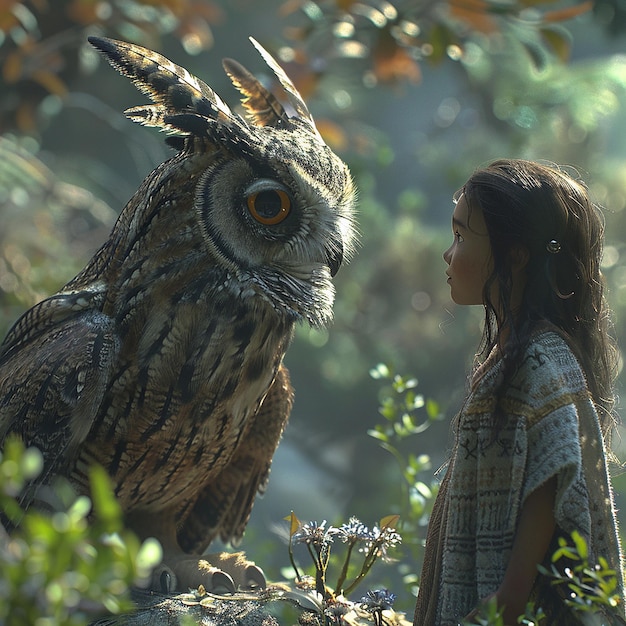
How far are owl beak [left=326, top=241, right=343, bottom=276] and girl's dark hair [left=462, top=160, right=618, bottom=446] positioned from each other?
24 centimetres

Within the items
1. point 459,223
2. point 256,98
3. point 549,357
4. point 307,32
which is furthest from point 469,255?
point 307,32

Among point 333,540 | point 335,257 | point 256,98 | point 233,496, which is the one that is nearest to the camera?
point 333,540

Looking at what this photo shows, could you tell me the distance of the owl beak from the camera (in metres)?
1.01

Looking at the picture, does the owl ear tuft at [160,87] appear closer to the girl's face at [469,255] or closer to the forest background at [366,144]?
the girl's face at [469,255]

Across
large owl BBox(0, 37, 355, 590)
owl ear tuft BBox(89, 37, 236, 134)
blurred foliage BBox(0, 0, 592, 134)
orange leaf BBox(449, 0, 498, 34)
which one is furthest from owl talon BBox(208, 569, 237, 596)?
orange leaf BBox(449, 0, 498, 34)

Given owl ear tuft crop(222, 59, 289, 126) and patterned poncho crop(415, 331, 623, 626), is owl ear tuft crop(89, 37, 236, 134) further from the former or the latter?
patterned poncho crop(415, 331, 623, 626)

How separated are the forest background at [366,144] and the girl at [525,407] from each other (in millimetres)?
395

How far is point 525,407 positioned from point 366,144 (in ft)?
7.48

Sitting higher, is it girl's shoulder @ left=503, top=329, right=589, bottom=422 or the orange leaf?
the orange leaf

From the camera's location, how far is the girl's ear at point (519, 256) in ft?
2.59

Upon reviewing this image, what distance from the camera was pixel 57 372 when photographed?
3.09 feet

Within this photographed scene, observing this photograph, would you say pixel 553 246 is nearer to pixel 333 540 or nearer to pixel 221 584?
pixel 333 540

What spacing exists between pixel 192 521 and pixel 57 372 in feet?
1.41

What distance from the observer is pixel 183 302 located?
958 mm
